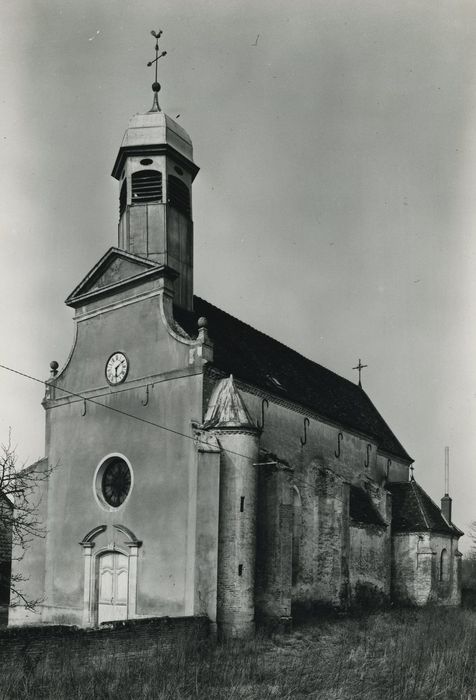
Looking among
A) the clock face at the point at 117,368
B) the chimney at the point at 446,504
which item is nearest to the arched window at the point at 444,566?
the chimney at the point at 446,504

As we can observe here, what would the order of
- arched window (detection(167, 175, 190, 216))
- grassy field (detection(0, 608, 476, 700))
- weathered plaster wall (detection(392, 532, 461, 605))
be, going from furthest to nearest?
weathered plaster wall (detection(392, 532, 461, 605)) < arched window (detection(167, 175, 190, 216)) < grassy field (detection(0, 608, 476, 700))

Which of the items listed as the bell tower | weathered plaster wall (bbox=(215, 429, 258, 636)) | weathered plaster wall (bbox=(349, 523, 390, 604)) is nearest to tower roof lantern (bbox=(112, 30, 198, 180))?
the bell tower

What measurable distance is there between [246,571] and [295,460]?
6391 mm

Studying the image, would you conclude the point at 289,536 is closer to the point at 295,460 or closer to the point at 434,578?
the point at 295,460

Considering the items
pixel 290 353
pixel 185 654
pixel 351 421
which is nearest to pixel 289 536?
pixel 185 654

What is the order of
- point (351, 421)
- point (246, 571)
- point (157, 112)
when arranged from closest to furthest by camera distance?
point (246, 571) < point (157, 112) < point (351, 421)

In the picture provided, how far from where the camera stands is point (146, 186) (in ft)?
84.4

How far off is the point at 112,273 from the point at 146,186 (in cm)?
338

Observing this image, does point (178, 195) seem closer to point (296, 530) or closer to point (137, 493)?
point (137, 493)

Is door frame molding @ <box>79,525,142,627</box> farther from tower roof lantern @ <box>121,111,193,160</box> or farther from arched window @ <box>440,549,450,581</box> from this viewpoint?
arched window @ <box>440,549,450,581</box>

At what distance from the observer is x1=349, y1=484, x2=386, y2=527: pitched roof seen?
2932 cm

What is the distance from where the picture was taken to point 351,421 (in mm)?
31594

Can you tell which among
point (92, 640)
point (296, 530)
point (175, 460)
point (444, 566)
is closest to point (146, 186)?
point (175, 460)

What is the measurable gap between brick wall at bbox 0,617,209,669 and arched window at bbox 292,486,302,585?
7036mm
